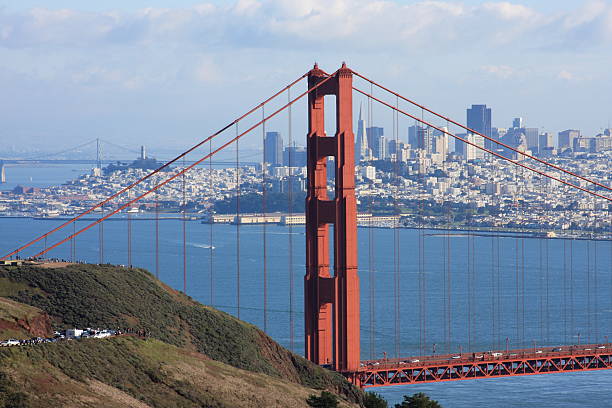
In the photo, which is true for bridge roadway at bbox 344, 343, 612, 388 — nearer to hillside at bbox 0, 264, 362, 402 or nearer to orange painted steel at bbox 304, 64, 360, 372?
orange painted steel at bbox 304, 64, 360, 372

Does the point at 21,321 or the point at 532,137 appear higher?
the point at 532,137

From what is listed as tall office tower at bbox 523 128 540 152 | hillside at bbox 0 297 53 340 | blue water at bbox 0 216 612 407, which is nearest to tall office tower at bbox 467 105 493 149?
tall office tower at bbox 523 128 540 152

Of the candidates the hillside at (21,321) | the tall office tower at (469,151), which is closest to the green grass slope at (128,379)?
the hillside at (21,321)

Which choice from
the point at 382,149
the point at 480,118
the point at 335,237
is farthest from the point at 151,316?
the point at 480,118

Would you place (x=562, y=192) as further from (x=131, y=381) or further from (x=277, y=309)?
(x=131, y=381)

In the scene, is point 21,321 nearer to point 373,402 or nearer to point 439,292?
point 373,402
